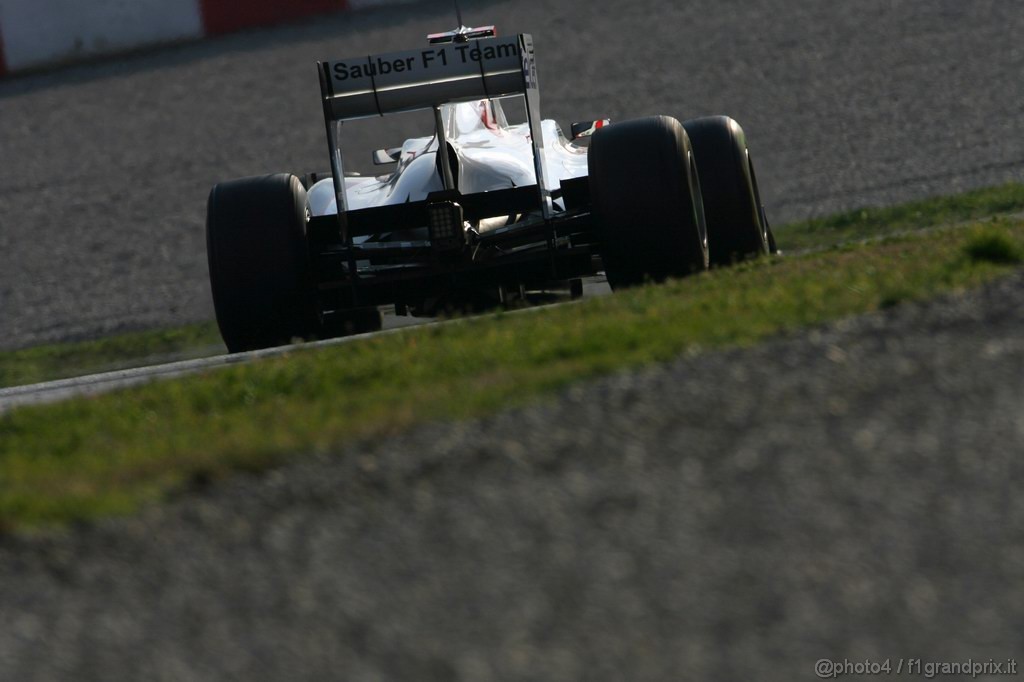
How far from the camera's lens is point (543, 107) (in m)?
21.7

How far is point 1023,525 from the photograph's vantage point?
13.0ft

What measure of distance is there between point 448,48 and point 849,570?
534 cm

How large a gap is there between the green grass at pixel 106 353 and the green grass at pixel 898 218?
5.83m

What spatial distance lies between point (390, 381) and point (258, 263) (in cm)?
308

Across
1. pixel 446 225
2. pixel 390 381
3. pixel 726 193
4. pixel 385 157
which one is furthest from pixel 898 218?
pixel 390 381

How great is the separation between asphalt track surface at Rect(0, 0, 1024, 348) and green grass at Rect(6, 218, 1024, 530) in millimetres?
9620

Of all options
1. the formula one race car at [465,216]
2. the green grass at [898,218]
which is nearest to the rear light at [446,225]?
the formula one race car at [465,216]

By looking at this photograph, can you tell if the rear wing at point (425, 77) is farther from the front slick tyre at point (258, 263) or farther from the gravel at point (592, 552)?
the gravel at point (592, 552)

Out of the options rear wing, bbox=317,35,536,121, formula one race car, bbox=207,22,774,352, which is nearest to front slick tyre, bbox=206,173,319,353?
formula one race car, bbox=207,22,774,352

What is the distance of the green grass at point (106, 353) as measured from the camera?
1371 cm

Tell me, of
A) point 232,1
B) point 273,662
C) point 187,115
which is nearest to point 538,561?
point 273,662

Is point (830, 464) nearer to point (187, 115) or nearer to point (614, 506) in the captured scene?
point (614, 506)

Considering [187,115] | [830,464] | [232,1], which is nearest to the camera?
[830,464]

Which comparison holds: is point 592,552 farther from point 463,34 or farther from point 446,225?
point 463,34
